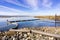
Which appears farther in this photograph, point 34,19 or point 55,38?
point 34,19

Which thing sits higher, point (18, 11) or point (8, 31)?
point (18, 11)

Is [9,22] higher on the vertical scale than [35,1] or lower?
lower

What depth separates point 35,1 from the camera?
360cm

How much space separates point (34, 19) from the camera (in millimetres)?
3598

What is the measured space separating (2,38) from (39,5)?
4.24 feet

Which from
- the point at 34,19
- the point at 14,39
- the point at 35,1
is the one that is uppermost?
the point at 35,1

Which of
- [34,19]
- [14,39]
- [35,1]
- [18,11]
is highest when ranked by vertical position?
[35,1]

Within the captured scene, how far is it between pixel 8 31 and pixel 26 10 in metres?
0.73

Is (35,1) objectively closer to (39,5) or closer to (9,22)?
(39,5)

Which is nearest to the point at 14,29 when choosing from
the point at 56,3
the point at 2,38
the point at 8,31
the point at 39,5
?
the point at 8,31

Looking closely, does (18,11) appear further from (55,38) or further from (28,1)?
(55,38)

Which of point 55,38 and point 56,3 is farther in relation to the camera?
point 56,3

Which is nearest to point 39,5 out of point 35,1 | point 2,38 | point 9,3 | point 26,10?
point 35,1

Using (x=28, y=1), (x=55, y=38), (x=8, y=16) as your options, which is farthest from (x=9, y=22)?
(x=55, y=38)
